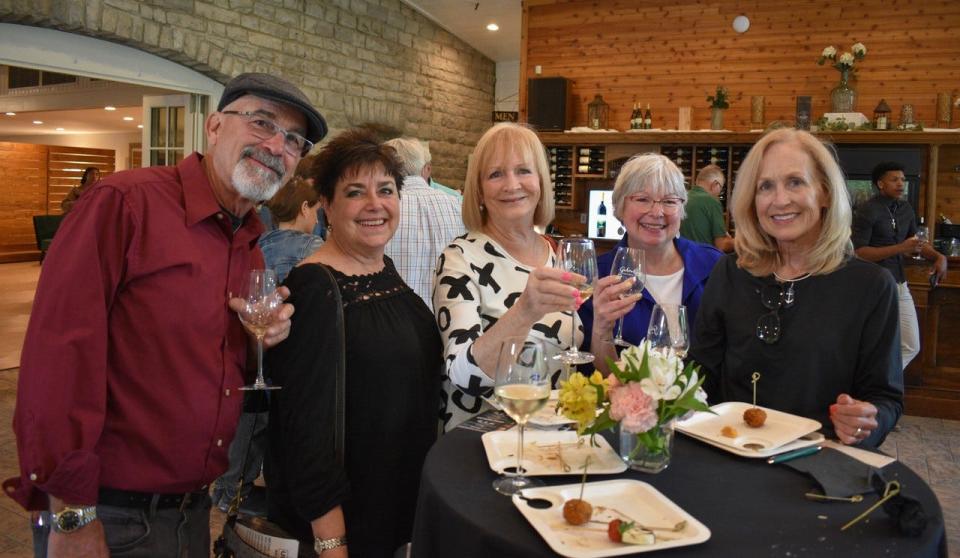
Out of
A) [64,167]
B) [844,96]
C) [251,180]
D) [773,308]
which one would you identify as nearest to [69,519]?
[251,180]

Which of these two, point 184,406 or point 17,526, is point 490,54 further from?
point 184,406

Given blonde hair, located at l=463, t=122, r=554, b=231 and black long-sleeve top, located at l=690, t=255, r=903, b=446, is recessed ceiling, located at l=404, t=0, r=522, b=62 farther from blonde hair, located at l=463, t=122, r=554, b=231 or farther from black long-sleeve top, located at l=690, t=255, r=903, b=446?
black long-sleeve top, located at l=690, t=255, r=903, b=446

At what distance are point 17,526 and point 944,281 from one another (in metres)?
6.58

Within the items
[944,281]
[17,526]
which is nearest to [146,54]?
[17,526]

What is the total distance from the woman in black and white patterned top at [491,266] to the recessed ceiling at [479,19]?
28.8 feet

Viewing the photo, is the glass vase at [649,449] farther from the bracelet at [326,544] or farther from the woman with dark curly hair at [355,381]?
the bracelet at [326,544]

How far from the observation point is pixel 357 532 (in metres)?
1.95

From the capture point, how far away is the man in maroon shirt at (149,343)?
4.86 feet

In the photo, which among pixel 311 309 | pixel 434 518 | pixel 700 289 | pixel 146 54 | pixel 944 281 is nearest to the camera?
pixel 434 518

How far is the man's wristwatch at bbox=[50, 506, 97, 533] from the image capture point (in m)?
1.49

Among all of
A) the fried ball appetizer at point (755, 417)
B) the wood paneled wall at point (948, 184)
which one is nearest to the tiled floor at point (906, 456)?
the fried ball appetizer at point (755, 417)

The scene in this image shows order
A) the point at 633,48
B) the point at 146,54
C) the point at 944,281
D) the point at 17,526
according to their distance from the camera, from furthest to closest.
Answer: the point at 633,48 < the point at 146,54 < the point at 944,281 < the point at 17,526

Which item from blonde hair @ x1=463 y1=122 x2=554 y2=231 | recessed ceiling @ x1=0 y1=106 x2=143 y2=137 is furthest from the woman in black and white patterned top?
recessed ceiling @ x1=0 y1=106 x2=143 y2=137

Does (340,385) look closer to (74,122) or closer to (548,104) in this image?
(548,104)
